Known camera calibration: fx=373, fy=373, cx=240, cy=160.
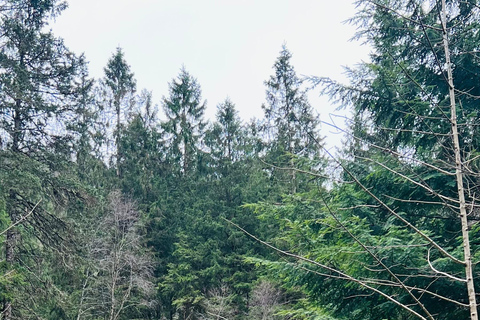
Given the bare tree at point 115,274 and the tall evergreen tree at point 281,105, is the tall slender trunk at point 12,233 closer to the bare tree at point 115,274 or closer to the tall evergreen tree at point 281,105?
the bare tree at point 115,274

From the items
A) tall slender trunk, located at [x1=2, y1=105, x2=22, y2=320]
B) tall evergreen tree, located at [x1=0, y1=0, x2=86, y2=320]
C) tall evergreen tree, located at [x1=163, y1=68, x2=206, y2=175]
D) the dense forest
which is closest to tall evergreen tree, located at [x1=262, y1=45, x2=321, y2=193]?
the dense forest

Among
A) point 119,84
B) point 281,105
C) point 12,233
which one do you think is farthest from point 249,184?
point 12,233

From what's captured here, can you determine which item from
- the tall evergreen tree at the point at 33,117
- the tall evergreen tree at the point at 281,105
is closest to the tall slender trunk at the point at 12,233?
the tall evergreen tree at the point at 33,117

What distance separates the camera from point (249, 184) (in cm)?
1727

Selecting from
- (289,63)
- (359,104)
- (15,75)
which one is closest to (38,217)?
(15,75)

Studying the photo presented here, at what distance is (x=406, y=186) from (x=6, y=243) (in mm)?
7253

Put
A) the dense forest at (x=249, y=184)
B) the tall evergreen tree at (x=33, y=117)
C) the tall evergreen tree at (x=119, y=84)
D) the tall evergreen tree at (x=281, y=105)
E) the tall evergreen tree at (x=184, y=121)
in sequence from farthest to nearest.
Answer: the tall evergreen tree at (x=119, y=84), the tall evergreen tree at (x=184, y=121), the tall evergreen tree at (x=281, y=105), the tall evergreen tree at (x=33, y=117), the dense forest at (x=249, y=184)

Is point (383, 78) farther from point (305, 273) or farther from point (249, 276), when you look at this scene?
point (249, 276)

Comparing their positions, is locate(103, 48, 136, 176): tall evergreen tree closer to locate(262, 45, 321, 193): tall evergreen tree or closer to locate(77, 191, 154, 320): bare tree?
locate(77, 191, 154, 320): bare tree

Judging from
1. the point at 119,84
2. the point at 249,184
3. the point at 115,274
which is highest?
the point at 119,84

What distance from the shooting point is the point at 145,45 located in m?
78.7

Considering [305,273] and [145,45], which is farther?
[145,45]

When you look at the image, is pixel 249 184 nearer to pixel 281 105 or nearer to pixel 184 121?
pixel 281 105

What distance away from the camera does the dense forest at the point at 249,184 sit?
3135 millimetres
